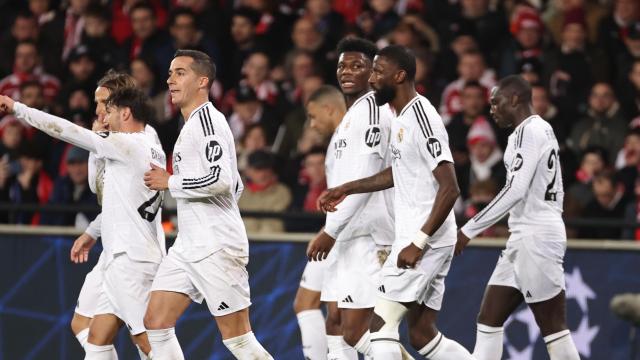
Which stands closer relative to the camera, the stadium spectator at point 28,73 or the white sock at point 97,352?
the white sock at point 97,352

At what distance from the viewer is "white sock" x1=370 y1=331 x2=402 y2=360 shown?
7.84 meters

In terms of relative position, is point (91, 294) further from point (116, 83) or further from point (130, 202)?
point (116, 83)

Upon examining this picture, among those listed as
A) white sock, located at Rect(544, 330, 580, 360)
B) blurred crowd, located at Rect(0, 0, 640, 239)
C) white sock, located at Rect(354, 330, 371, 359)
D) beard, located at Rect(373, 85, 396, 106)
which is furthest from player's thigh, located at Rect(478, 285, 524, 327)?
blurred crowd, located at Rect(0, 0, 640, 239)

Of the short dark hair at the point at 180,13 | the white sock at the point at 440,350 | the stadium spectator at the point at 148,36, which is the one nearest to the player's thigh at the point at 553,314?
the white sock at the point at 440,350

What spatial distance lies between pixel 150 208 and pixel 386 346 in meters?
1.70

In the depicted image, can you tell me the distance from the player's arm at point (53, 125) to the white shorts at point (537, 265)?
2.86 meters

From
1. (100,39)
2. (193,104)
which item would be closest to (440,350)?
(193,104)

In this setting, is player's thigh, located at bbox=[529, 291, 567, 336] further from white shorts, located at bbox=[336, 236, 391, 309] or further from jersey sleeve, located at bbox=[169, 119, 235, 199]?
jersey sleeve, located at bbox=[169, 119, 235, 199]

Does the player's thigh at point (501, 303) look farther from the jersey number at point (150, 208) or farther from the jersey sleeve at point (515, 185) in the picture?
the jersey number at point (150, 208)

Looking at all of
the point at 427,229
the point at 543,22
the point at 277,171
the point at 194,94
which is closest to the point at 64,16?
the point at 277,171

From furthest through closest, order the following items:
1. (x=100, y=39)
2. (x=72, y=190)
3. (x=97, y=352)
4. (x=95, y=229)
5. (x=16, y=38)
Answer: (x=16, y=38), (x=100, y=39), (x=72, y=190), (x=95, y=229), (x=97, y=352)

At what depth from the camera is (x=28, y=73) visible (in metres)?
14.5

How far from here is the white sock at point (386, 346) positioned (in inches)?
309

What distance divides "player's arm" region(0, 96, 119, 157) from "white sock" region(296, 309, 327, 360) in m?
2.21
